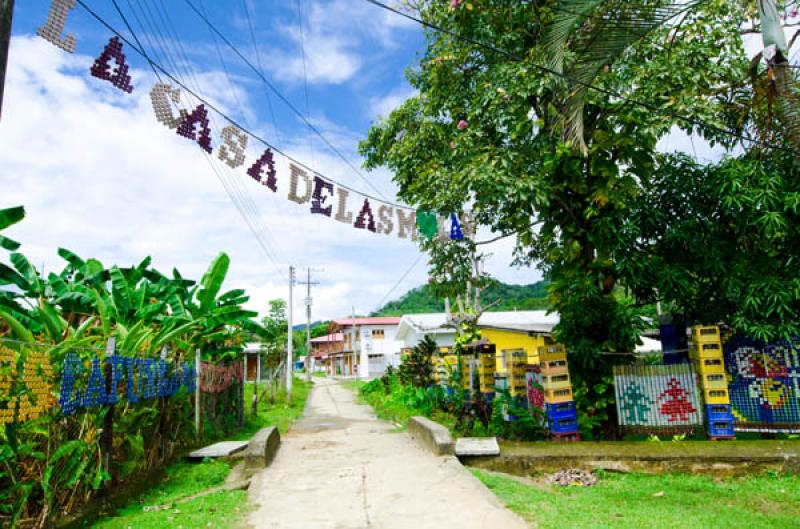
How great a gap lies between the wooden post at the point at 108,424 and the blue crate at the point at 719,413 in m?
7.80

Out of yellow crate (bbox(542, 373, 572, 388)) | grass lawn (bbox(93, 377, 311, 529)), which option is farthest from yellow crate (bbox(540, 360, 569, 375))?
grass lawn (bbox(93, 377, 311, 529))

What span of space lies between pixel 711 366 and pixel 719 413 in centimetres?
67

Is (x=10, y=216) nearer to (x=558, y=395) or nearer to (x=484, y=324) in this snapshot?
(x=558, y=395)

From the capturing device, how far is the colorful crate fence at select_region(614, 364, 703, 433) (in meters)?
8.57

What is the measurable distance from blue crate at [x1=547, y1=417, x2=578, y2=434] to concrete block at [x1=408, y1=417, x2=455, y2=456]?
1615 millimetres

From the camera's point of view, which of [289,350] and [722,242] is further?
[289,350]

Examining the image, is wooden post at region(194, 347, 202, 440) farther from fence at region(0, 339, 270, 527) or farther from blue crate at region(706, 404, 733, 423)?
blue crate at region(706, 404, 733, 423)

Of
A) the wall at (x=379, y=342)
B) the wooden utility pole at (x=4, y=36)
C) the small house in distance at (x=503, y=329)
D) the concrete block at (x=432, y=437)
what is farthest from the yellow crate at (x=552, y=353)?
the wall at (x=379, y=342)

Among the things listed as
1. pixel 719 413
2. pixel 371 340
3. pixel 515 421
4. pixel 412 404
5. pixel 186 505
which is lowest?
pixel 186 505

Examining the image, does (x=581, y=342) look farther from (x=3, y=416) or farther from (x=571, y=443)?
(x=3, y=416)

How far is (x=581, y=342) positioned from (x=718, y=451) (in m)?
2.36

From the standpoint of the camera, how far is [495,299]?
36.3 m

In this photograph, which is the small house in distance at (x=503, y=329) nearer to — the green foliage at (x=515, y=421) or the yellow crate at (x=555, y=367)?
the green foliage at (x=515, y=421)

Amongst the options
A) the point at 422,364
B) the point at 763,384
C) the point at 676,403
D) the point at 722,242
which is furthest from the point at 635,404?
the point at 422,364
